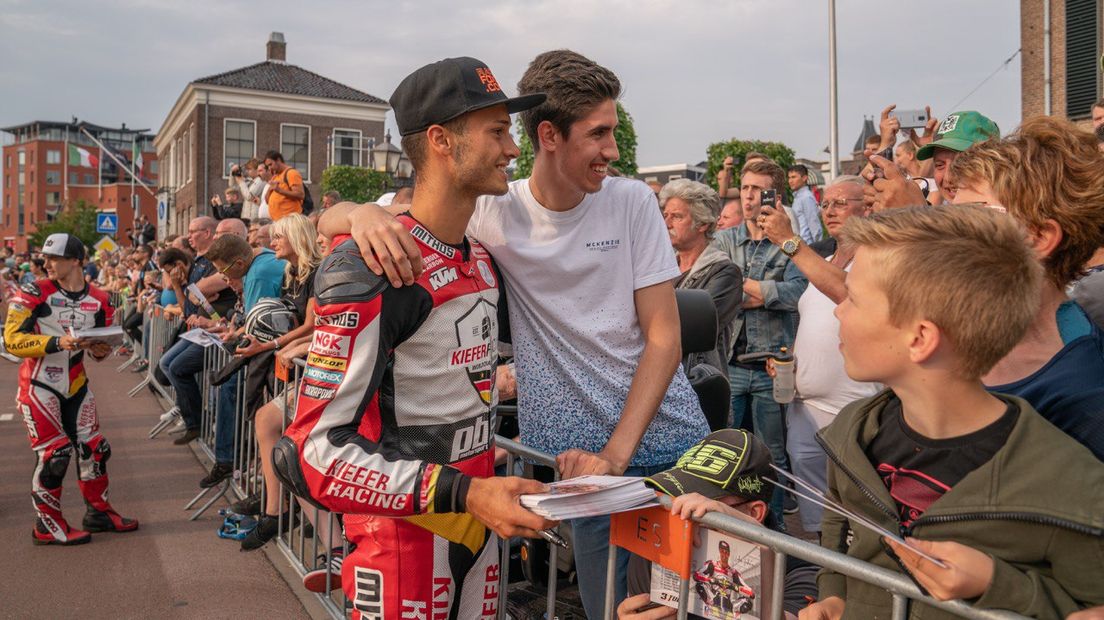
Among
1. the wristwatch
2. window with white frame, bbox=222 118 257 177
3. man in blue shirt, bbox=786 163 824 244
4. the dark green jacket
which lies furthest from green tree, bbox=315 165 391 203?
the dark green jacket

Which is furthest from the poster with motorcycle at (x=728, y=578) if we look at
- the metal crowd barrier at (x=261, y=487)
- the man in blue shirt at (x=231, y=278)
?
the man in blue shirt at (x=231, y=278)

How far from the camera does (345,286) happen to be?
1920 millimetres

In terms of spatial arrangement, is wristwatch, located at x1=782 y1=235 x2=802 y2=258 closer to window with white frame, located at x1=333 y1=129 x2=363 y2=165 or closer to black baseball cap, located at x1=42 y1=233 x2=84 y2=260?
black baseball cap, located at x1=42 y1=233 x2=84 y2=260

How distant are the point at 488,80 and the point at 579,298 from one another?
0.66 metres

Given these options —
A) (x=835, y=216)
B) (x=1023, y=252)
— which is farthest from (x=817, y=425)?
(x=1023, y=252)

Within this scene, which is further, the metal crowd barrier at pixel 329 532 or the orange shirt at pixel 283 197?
the orange shirt at pixel 283 197

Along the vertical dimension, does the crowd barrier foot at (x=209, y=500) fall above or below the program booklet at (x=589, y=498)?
below

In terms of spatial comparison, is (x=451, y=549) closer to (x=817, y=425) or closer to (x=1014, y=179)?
(x=1014, y=179)

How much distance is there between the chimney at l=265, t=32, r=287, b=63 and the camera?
44.6 meters

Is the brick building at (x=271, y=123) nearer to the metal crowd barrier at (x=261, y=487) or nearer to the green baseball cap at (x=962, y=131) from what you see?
the metal crowd barrier at (x=261, y=487)

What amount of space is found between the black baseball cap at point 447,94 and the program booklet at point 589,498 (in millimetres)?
940

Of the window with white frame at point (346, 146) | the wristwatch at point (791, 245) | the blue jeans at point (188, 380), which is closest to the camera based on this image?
the wristwatch at point (791, 245)

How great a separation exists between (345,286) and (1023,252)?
1.37 m

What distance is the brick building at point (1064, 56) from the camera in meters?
19.1
